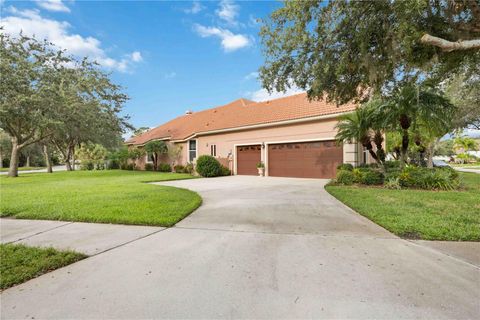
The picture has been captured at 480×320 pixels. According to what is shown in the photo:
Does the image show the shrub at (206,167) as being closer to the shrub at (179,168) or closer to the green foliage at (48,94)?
the shrub at (179,168)

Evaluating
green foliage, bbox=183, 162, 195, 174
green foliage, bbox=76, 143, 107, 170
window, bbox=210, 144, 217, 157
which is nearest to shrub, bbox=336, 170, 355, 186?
window, bbox=210, 144, 217, 157

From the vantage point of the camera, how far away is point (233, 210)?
6168 millimetres

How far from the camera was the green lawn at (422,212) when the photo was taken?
4199mm

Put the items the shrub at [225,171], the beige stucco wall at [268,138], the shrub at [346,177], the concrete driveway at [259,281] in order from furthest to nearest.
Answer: the shrub at [225,171] < the beige stucco wall at [268,138] < the shrub at [346,177] < the concrete driveway at [259,281]

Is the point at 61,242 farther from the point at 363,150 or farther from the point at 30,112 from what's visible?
the point at 30,112

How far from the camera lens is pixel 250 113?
61.7 feet

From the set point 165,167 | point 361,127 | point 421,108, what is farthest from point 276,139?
point 165,167

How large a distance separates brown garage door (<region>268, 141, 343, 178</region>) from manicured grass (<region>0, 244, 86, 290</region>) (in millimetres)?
12140

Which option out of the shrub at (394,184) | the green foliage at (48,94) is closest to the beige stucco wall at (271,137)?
the shrub at (394,184)

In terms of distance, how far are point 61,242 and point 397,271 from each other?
4.95m

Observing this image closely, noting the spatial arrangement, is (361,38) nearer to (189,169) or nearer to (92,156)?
(189,169)

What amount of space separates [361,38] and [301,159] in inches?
377

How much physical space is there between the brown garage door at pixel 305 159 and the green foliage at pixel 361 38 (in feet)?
22.7

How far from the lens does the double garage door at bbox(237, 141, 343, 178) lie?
13.1m
